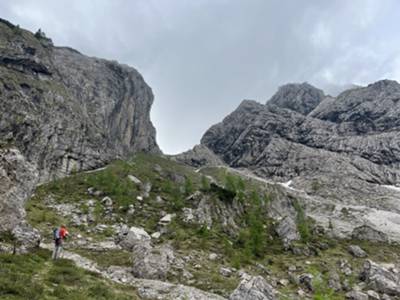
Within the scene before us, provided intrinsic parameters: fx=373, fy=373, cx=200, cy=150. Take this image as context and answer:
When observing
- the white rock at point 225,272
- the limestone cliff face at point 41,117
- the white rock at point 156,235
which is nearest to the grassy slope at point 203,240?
the white rock at point 225,272

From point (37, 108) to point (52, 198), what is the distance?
246 feet

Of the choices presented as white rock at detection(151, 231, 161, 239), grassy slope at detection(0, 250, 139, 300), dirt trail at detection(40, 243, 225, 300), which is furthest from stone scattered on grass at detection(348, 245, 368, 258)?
grassy slope at detection(0, 250, 139, 300)

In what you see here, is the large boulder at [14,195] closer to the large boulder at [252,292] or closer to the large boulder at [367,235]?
the large boulder at [252,292]

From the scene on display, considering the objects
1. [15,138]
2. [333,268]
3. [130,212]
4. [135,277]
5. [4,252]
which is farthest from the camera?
[15,138]

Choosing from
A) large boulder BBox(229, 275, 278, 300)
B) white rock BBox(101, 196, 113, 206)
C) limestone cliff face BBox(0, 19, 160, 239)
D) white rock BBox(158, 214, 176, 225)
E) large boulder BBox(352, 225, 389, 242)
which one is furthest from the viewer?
limestone cliff face BBox(0, 19, 160, 239)

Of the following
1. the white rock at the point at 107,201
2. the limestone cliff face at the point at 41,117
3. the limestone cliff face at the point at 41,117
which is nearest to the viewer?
the white rock at the point at 107,201

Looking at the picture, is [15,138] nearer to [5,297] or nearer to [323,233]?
[323,233]

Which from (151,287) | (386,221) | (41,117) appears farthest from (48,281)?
(386,221)

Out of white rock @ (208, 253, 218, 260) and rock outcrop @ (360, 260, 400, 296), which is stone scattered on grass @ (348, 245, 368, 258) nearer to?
rock outcrop @ (360, 260, 400, 296)

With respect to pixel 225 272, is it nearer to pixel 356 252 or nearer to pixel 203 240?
pixel 203 240

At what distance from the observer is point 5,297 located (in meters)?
18.9

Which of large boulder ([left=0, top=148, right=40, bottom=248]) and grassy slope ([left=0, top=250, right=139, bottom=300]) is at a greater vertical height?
large boulder ([left=0, top=148, right=40, bottom=248])

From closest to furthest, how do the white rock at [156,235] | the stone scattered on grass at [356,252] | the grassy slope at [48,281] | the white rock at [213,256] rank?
the grassy slope at [48,281]
the white rock at [213,256]
the white rock at [156,235]
the stone scattered on grass at [356,252]

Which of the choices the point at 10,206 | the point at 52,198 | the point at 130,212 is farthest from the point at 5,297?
the point at 52,198
